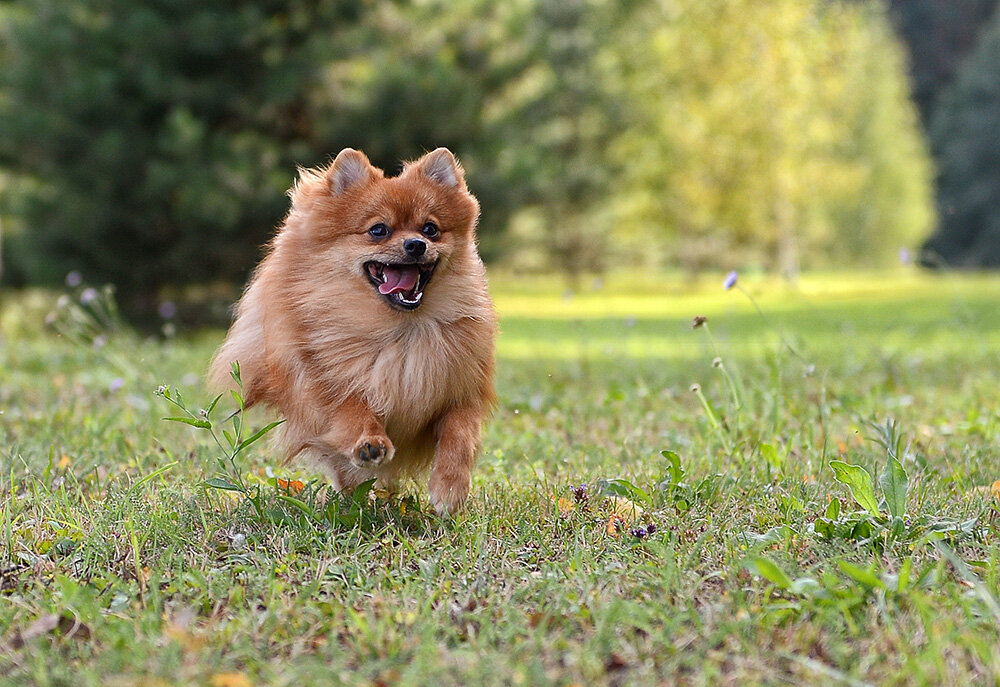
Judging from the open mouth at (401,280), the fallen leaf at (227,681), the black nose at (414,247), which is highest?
the black nose at (414,247)

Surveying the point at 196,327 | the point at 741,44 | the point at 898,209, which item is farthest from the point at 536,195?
the point at 898,209

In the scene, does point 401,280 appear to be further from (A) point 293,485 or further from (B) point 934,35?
(B) point 934,35

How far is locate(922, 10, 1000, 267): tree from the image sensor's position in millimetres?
30047

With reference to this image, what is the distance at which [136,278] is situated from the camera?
35.3 feet

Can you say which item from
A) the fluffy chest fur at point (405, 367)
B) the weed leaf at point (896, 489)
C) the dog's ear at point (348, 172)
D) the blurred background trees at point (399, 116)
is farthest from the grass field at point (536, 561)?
the blurred background trees at point (399, 116)

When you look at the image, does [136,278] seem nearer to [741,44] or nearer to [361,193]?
[361,193]

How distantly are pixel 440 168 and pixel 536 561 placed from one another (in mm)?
1396

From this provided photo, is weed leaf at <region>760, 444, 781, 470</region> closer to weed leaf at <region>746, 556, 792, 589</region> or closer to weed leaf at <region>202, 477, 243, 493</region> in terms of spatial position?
weed leaf at <region>746, 556, 792, 589</region>

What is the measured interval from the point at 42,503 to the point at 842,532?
2.40 metres

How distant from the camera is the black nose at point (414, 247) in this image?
3.01 metres

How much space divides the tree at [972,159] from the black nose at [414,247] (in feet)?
96.9

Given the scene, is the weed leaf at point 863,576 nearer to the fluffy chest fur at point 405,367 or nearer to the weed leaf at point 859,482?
the weed leaf at point 859,482

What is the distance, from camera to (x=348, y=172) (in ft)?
10.4

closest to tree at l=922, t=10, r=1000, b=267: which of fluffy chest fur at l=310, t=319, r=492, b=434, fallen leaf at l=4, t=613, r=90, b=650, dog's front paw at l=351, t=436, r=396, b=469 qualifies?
fluffy chest fur at l=310, t=319, r=492, b=434
